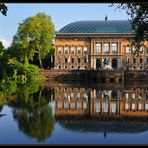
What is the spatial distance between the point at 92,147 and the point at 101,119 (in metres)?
19.8

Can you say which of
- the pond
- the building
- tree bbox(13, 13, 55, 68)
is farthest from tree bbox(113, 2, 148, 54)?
the building

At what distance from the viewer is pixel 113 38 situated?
8638 centimetres

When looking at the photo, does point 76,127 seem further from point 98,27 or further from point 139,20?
point 98,27

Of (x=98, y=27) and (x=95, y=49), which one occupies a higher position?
(x=98, y=27)

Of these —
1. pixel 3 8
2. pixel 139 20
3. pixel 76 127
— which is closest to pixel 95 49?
pixel 76 127

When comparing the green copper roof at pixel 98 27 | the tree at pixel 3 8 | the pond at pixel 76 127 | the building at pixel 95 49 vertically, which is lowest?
the pond at pixel 76 127

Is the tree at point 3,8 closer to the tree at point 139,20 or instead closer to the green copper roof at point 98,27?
the tree at point 139,20

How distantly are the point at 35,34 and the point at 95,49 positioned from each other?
19.1 meters

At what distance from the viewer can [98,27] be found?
297ft

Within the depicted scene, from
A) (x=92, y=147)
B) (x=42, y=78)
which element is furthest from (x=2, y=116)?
(x=42, y=78)

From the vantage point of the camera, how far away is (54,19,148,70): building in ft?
283

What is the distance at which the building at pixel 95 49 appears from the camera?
283ft

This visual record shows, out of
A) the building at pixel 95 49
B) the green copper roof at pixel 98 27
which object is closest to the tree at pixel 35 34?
the building at pixel 95 49

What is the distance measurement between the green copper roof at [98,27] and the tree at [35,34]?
615 inches
